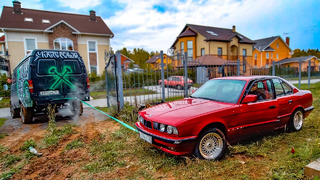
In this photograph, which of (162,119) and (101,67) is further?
(101,67)

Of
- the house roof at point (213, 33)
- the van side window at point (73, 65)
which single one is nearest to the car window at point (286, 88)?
the van side window at point (73, 65)

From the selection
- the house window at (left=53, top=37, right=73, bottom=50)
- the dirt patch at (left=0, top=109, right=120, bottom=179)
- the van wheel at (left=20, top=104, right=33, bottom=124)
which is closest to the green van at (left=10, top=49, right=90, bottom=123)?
the van wheel at (left=20, top=104, right=33, bottom=124)

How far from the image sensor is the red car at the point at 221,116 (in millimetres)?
3291

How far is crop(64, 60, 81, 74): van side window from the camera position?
7413mm

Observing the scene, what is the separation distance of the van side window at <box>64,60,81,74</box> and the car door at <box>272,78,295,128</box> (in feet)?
21.3

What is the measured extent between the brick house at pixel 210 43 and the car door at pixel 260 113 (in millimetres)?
24641

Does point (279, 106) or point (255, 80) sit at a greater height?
point (255, 80)

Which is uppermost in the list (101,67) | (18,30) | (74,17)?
(74,17)

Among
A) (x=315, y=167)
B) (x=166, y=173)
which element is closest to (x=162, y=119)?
(x=166, y=173)

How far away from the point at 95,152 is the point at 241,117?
3.07 m

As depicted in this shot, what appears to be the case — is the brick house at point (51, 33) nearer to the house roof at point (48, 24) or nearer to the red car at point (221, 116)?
the house roof at point (48, 24)

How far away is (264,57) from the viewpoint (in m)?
40.2

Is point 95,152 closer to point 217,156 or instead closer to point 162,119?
point 162,119

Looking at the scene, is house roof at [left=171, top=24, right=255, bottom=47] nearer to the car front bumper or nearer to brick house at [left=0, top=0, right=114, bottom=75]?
brick house at [left=0, top=0, right=114, bottom=75]
